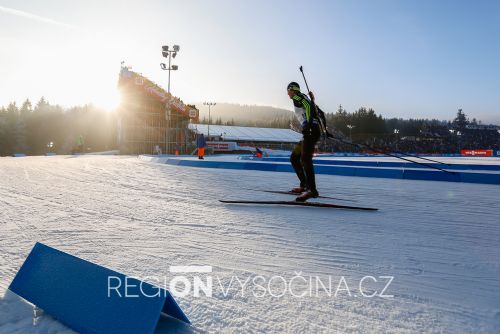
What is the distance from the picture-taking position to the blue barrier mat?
4.85ft

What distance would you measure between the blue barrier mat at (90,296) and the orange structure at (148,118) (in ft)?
115

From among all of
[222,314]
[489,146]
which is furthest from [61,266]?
[489,146]

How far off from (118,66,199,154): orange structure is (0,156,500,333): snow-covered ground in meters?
32.5

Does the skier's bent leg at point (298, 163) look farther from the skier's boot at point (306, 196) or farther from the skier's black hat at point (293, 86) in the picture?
the skier's black hat at point (293, 86)

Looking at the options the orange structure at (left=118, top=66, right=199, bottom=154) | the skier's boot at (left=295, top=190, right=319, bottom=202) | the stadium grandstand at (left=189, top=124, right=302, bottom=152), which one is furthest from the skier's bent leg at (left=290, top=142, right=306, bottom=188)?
the stadium grandstand at (left=189, top=124, right=302, bottom=152)

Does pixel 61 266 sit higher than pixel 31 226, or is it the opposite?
pixel 61 266

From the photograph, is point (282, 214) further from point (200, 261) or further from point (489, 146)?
point (489, 146)

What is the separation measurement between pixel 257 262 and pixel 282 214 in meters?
2.01

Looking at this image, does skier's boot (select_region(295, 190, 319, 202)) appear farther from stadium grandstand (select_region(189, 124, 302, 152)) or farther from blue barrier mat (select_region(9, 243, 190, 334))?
stadium grandstand (select_region(189, 124, 302, 152))

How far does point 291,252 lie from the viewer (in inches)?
110

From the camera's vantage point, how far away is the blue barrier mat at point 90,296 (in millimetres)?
1479

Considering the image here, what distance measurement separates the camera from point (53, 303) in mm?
1710

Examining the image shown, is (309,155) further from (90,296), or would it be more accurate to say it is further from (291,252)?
(90,296)

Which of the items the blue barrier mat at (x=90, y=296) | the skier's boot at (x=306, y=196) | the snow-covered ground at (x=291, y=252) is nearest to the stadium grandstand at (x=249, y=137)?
the skier's boot at (x=306, y=196)
